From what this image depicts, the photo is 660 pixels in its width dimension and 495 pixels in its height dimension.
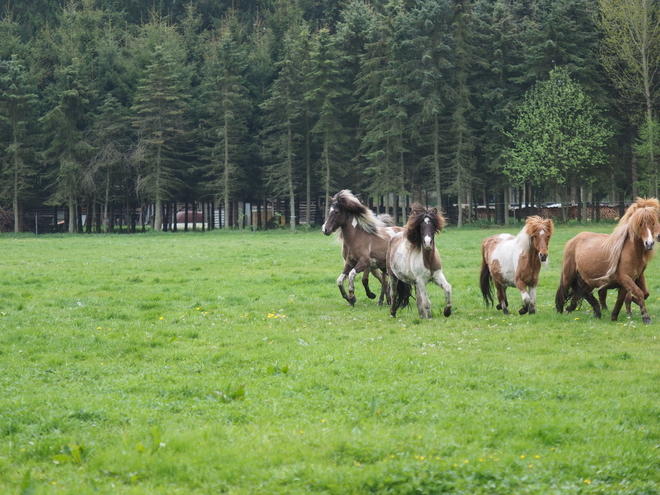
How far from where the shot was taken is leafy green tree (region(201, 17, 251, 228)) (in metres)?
53.7

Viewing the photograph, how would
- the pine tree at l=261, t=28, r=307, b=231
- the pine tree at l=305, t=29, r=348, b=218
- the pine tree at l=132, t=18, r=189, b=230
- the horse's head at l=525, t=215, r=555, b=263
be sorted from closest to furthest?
1. the horse's head at l=525, t=215, r=555, b=263
2. the pine tree at l=305, t=29, r=348, b=218
3. the pine tree at l=132, t=18, r=189, b=230
4. the pine tree at l=261, t=28, r=307, b=231

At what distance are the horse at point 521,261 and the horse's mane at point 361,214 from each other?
8.28ft

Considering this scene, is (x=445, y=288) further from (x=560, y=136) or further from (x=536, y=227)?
(x=560, y=136)

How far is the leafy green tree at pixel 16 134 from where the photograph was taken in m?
54.0

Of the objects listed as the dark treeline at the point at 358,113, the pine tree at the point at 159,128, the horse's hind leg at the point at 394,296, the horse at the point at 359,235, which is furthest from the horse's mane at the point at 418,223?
the pine tree at the point at 159,128

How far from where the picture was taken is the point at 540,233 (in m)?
12.7

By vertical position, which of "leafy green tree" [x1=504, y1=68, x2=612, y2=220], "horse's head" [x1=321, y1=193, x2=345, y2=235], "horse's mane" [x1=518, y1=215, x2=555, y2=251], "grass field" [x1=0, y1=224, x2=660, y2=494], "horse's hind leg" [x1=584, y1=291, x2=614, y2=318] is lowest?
"grass field" [x1=0, y1=224, x2=660, y2=494]

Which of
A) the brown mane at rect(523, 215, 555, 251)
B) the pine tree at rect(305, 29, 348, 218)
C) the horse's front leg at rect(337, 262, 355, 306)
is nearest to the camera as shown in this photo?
the brown mane at rect(523, 215, 555, 251)

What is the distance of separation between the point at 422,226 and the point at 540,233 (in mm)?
2128

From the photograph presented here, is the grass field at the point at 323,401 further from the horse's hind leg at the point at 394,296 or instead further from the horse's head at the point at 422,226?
the horse's head at the point at 422,226

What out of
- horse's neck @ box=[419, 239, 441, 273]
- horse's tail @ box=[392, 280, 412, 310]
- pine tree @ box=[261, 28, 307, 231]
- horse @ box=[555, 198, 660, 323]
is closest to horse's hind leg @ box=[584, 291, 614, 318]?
horse @ box=[555, 198, 660, 323]

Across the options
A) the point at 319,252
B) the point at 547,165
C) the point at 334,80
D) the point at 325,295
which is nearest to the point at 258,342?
the point at 325,295

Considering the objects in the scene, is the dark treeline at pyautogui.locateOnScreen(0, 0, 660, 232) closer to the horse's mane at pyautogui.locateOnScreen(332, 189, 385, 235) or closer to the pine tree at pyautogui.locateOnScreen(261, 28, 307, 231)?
the pine tree at pyautogui.locateOnScreen(261, 28, 307, 231)

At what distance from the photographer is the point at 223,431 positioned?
621 centimetres
